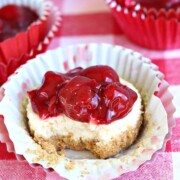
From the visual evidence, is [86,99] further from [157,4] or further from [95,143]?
[157,4]

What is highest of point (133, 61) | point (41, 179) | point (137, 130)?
point (133, 61)

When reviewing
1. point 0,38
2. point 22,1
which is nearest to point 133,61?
point 0,38

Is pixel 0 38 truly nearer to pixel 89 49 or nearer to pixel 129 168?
pixel 89 49

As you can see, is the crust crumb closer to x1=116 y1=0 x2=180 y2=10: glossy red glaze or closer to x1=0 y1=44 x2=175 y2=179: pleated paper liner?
x1=0 y1=44 x2=175 y2=179: pleated paper liner

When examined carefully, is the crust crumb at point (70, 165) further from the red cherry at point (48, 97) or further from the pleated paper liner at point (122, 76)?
the red cherry at point (48, 97)

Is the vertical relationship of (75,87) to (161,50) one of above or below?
above

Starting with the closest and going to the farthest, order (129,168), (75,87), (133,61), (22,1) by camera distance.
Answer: (129,168) → (75,87) → (133,61) → (22,1)

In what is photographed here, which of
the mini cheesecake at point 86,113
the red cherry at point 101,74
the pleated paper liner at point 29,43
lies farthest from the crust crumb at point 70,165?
the pleated paper liner at point 29,43

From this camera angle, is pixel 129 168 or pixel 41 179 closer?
pixel 129 168
